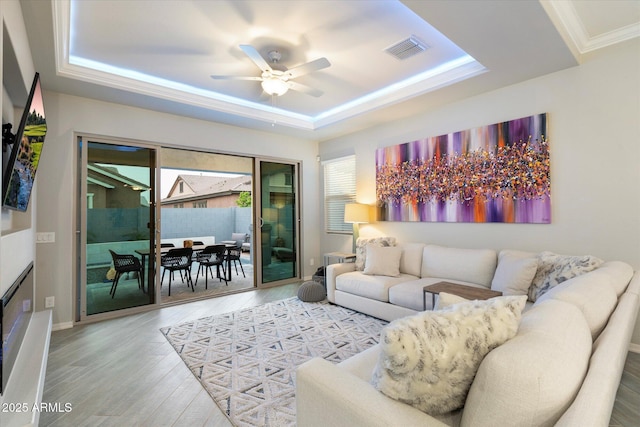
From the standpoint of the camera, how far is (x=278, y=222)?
221 inches

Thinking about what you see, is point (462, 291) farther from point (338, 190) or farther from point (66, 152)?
point (66, 152)

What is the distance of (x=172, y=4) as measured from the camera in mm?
2387

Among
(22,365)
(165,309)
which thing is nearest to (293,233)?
(165,309)

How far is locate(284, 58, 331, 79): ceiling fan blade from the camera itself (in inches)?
107

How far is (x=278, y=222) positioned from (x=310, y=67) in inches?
128

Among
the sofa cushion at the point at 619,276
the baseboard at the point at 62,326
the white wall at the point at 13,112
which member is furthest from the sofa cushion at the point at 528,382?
the baseboard at the point at 62,326

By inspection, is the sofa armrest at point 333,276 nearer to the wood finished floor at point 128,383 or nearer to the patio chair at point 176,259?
the wood finished floor at point 128,383

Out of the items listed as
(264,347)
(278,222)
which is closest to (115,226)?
(278,222)

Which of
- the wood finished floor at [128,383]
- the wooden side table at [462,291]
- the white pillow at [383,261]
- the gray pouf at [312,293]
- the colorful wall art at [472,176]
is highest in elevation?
the colorful wall art at [472,176]

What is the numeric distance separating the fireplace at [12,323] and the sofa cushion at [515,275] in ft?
11.6

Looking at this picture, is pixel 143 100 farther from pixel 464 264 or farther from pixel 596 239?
pixel 596 239

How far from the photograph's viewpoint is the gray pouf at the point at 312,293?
4.33 m

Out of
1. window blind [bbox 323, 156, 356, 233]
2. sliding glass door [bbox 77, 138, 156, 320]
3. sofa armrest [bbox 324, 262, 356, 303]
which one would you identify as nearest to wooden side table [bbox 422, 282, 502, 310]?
sofa armrest [bbox 324, 262, 356, 303]

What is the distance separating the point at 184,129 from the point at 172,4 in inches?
90.3
